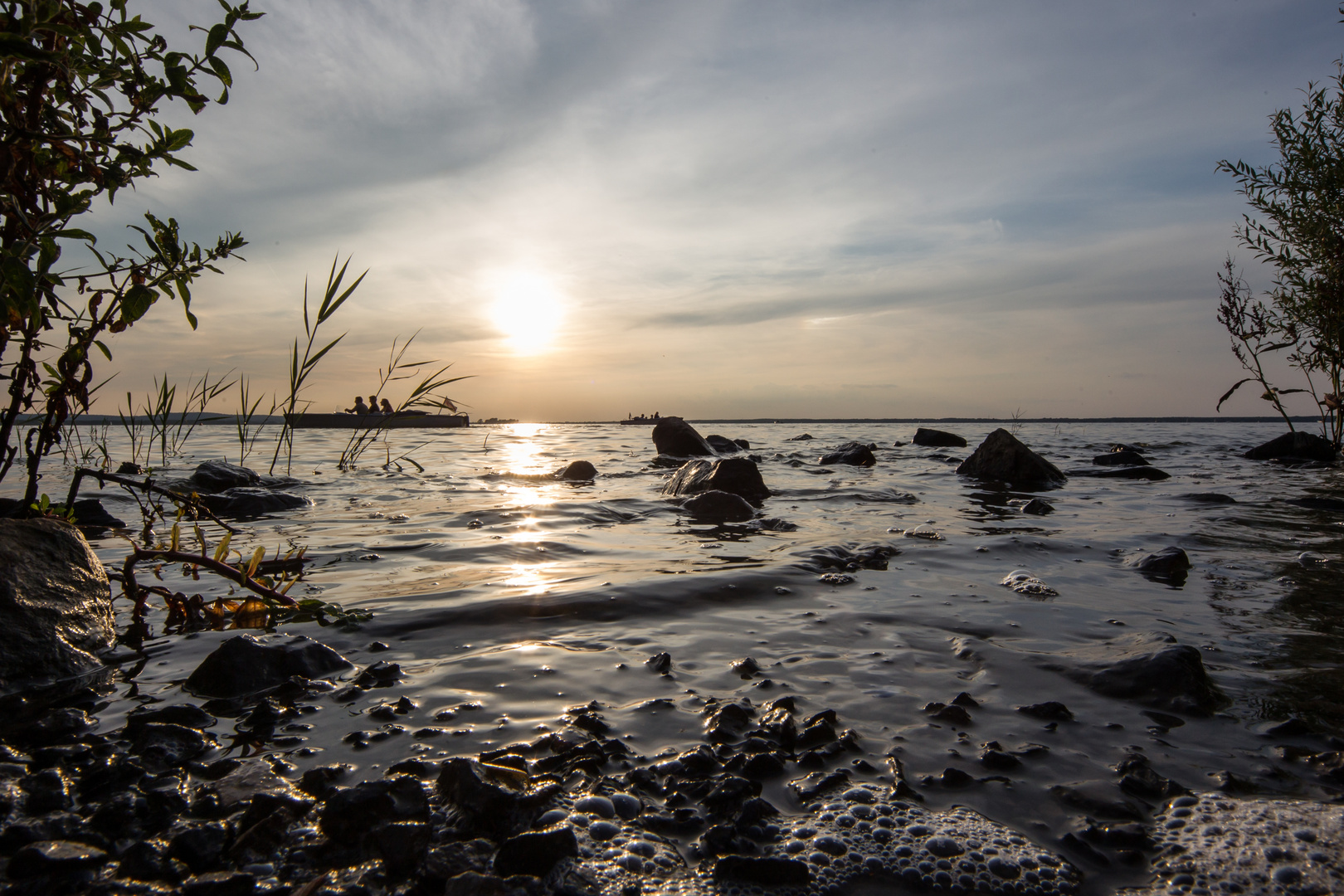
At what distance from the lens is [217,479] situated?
26.8ft

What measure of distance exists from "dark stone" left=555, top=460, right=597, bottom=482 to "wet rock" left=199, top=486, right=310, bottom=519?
4.50 m

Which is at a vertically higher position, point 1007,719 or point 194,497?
point 194,497

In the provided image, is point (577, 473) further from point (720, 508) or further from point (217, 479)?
point (217, 479)

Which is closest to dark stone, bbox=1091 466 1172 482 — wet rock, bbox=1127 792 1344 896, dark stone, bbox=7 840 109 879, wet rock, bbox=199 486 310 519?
wet rock, bbox=1127 792 1344 896

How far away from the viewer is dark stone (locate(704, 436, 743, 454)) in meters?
17.1

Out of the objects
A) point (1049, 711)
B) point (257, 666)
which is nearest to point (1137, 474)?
point (1049, 711)

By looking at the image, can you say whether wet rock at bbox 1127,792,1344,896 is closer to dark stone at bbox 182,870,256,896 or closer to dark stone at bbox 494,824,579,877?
dark stone at bbox 494,824,579,877

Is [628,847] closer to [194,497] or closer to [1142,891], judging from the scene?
[1142,891]

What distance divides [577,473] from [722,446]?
710 cm

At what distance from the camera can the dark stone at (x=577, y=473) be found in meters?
11.1

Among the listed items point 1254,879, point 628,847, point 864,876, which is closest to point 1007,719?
point 1254,879

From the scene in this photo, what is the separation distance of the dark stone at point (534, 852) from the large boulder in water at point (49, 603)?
2063mm

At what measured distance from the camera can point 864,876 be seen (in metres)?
1.53

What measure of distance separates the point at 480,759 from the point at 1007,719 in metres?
1.78
